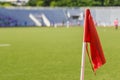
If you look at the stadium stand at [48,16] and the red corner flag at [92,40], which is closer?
the red corner flag at [92,40]

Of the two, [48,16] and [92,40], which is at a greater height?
[92,40]

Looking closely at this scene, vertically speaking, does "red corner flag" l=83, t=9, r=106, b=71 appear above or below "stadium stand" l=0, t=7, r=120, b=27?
above

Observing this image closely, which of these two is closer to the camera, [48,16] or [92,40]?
[92,40]

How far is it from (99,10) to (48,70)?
2662 inches

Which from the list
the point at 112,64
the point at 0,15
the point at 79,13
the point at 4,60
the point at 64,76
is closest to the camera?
the point at 64,76

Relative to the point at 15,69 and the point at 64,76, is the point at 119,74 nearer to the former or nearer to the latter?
the point at 64,76

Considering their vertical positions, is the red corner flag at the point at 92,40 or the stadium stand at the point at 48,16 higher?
the red corner flag at the point at 92,40

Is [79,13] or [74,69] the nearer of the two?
[74,69]

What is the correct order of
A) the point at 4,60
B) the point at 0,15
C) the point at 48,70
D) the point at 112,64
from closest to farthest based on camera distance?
the point at 48,70, the point at 112,64, the point at 4,60, the point at 0,15

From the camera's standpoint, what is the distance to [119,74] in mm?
10414

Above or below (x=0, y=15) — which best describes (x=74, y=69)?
above

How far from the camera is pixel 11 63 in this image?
13148 millimetres

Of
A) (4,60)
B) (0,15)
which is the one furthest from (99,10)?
(4,60)

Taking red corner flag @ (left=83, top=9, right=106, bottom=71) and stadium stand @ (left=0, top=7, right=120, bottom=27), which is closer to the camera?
red corner flag @ (left=83, top=9, right=106, bottom=71)
